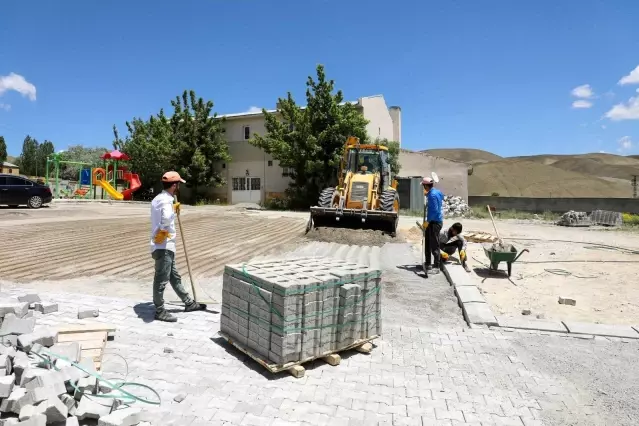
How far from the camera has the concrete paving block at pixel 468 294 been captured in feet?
20.5

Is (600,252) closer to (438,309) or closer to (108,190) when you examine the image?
(438,309)

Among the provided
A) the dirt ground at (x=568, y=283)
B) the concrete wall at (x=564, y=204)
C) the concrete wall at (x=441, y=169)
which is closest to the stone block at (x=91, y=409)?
the dirt ground at (x=568, y=283)

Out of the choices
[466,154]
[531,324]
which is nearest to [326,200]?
[531,324]

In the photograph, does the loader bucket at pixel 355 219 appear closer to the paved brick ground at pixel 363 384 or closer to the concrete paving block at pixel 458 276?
the concrete paving block at pixel 458 276

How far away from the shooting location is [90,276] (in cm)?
751

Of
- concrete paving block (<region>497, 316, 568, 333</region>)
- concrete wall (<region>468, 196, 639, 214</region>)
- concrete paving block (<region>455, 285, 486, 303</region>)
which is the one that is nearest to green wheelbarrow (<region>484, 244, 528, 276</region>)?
concrete paving block (<region>455, 285, 486, 303</region>)

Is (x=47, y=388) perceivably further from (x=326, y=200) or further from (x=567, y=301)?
(x=326, y=200)

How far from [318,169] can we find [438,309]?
63.4 ft

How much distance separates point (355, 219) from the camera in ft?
41.7

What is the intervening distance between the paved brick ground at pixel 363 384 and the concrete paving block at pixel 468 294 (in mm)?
1097

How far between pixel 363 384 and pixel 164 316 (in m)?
2.63

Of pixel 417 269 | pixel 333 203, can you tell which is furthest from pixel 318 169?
pixel 417 269

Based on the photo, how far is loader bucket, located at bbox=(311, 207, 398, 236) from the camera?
40.1 feet

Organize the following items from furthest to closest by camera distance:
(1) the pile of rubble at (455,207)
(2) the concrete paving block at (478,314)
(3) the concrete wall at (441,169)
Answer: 1. (3) the concrete wall at (441,169)
2. (1) the pile of rubble at (455,207)
3. (2) the concrete paving block at (478,314)
